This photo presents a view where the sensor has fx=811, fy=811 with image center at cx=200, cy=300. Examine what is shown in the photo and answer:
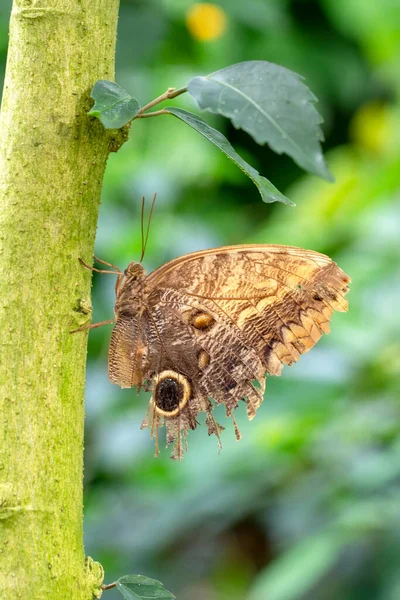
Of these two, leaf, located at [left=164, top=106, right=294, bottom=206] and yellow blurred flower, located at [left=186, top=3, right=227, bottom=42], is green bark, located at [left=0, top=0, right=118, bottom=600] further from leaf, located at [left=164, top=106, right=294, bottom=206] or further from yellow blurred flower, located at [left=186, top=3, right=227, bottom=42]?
yellow blurred flower, located at [left=186, top=3, right=227, bottom=42]

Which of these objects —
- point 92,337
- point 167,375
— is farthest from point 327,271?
point 92,337

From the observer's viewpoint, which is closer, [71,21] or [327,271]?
[71,21]

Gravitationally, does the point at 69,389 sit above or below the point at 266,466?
below

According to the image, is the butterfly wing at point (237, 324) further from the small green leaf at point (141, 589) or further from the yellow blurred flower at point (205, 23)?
the yellow blurred flower at point (205, 23)

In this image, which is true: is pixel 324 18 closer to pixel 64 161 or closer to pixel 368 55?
pixel 368 55

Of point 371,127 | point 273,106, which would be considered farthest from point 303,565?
point 371,127

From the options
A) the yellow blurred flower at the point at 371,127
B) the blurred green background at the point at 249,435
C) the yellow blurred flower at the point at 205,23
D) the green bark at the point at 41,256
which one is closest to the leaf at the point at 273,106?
the green bark at the point at 41,256
